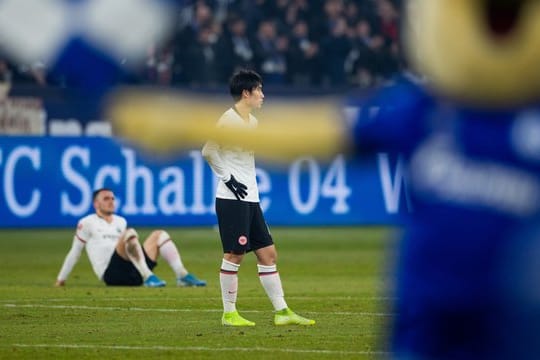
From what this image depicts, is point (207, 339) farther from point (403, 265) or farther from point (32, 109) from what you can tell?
point (32, 109)

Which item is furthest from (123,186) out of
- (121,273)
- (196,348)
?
(196,348)

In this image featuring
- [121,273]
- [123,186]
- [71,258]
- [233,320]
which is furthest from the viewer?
[123,186]

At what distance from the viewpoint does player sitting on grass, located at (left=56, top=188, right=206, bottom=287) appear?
1739 centimetres

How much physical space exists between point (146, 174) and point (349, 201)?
394 centimetres

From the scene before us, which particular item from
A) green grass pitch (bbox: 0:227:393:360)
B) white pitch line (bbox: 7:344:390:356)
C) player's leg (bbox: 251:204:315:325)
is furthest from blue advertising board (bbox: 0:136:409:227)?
white pitch line (bbox: 7:344:390:356)

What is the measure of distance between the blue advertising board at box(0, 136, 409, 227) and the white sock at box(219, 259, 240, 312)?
12.1 metres

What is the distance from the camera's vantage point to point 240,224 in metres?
12.6

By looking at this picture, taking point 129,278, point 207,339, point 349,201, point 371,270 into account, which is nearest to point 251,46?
point 349,201

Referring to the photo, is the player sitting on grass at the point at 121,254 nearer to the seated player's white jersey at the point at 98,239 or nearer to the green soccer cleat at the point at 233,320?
the seated player's white jersey at the point at 98,239

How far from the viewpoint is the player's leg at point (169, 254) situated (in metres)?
17.5

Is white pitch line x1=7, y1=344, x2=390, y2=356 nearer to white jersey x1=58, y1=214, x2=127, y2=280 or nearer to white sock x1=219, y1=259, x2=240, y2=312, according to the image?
white sock x1=219, y1=259, x2=240, y2=312

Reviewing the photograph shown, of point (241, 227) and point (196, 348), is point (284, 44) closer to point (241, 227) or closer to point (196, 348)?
point (241, 227)

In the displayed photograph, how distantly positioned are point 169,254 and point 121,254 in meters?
0.59

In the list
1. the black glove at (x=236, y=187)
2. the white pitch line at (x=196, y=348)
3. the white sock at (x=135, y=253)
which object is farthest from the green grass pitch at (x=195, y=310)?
the black glove at (x=236, y=187)
